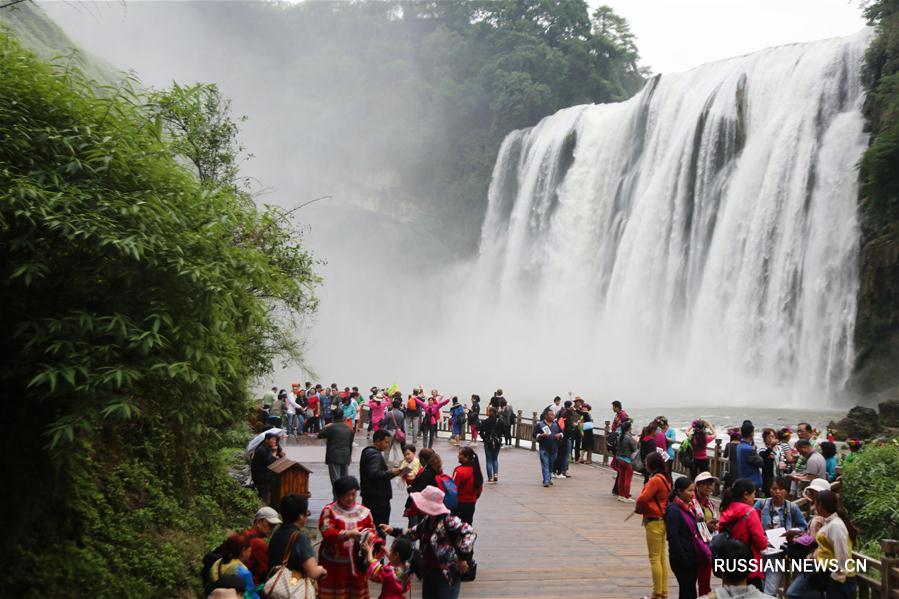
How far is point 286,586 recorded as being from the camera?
15.7 feet

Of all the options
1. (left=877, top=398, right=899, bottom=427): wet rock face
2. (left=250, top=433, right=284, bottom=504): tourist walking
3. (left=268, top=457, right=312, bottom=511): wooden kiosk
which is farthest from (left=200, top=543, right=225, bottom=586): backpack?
(left=877, top=398, right=899, bottom=427): wet rock face

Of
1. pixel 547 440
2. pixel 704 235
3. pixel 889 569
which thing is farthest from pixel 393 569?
pixel 704 235

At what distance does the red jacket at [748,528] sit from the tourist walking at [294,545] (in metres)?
3.14

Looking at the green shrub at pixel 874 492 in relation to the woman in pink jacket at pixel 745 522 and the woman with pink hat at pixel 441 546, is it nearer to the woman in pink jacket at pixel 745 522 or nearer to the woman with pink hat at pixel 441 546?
the woman in pink jacket at pixel 745 522

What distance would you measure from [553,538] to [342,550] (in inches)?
212

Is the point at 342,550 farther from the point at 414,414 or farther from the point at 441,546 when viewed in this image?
the point at 414,414

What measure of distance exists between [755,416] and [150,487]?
19.7m

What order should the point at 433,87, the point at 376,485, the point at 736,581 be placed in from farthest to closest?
1. the point at 433,87
2. the point at 376,485
3. the point at 736,581

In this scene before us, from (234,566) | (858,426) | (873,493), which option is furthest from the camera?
(858,426)

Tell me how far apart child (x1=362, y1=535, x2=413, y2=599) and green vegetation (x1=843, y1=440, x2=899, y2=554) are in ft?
20.3

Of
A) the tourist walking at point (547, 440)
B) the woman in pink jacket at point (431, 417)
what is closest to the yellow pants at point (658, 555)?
the tourist walking at point (547, 440)

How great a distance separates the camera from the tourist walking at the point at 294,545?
491cm

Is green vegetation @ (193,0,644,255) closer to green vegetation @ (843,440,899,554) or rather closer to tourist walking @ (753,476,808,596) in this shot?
green vegetation @ (843,440,899,554)

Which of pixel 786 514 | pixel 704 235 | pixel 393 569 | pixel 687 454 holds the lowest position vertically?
pixel 393 569
